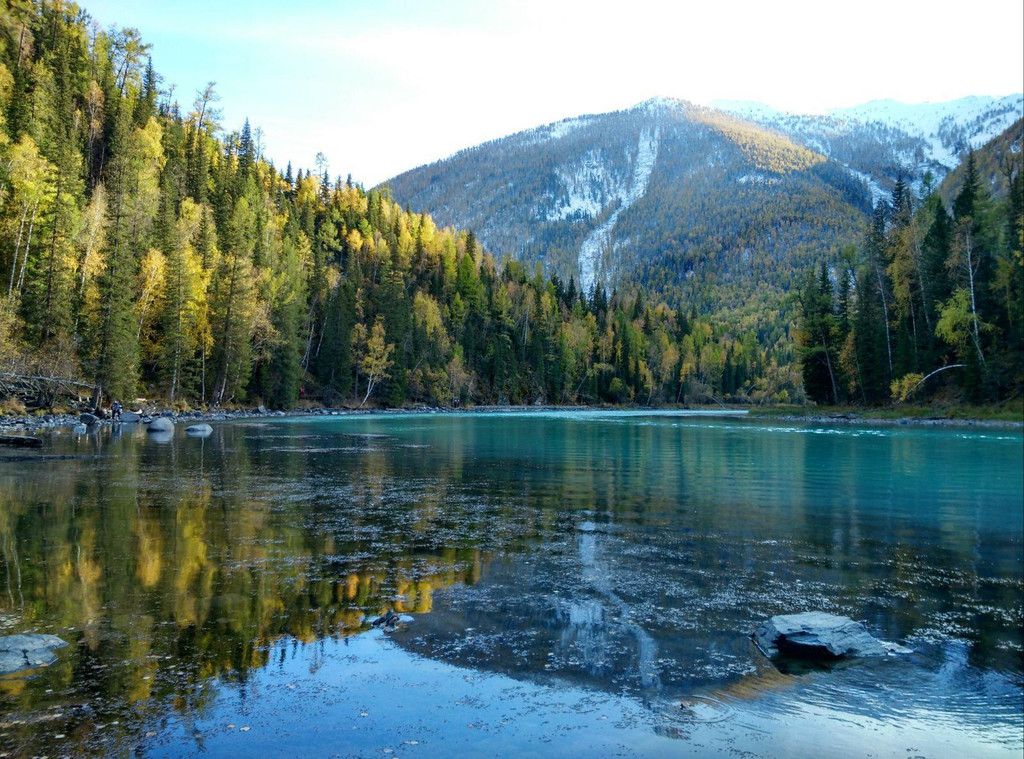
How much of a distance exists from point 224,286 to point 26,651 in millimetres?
68477

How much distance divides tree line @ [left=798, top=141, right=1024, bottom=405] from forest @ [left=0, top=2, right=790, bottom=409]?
57971 millimetres

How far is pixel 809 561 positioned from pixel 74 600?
39.5 feet

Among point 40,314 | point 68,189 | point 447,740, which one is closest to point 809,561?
point 447,740

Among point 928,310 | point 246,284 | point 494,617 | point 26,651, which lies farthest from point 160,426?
point 928,310

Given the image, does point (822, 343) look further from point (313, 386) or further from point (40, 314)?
point (40, 314)

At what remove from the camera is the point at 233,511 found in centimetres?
1677

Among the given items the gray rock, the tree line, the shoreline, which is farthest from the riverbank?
the gray rock

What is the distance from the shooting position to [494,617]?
30.2ft

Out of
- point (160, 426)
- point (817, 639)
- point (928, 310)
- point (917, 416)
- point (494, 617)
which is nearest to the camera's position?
point (817, 639)

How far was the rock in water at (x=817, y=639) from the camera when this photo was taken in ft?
26.3

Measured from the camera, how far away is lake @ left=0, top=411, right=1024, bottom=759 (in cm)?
611

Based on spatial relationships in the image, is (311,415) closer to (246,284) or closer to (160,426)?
(246,284)

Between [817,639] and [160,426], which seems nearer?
[817,639]

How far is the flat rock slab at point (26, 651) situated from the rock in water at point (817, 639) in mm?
7980
